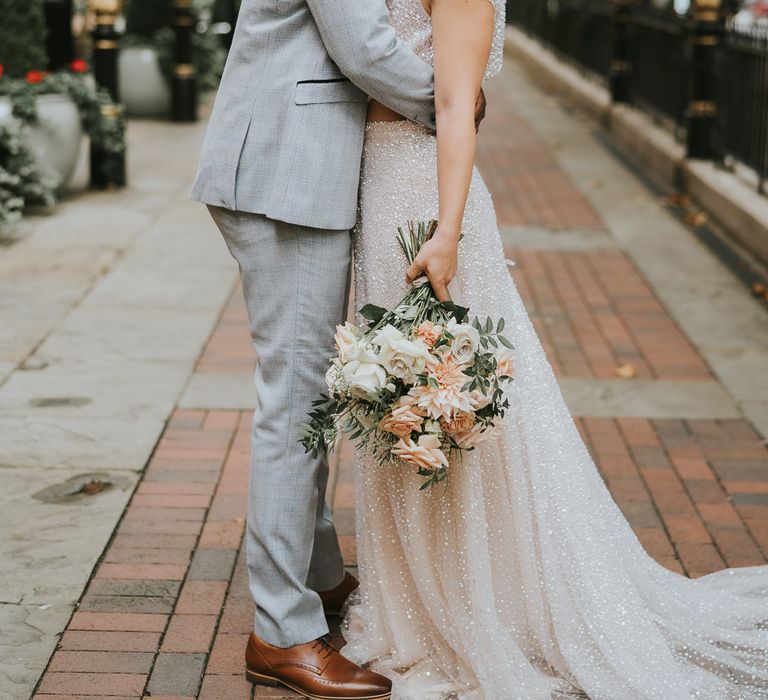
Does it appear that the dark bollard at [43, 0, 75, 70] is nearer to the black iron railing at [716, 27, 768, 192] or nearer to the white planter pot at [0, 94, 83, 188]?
the white planter pot at [0, 94, 83, 188]

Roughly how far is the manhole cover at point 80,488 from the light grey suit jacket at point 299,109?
1665mm

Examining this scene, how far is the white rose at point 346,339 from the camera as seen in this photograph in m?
2.72

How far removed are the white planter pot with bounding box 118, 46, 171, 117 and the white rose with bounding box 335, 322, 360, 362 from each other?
11231 millimetres

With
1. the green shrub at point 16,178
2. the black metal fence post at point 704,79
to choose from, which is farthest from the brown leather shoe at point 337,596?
the black metal fence post at point 704,79

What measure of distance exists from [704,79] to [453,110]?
7.49m

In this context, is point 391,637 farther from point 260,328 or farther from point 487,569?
point 260,328

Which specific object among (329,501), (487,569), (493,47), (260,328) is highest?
(493,47)

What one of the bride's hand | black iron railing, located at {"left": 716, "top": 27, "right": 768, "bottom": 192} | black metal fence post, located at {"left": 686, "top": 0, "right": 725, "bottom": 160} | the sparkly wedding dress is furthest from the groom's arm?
black metal fence post, located at {"left": 686, "top": 0, "right": 725, "bottom": 160}

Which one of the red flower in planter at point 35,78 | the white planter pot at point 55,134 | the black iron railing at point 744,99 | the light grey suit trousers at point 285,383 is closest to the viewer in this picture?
the light grey suit trousers at point 285,383

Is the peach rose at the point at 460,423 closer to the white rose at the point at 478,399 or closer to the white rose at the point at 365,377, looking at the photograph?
the white rose at the point at 478,399

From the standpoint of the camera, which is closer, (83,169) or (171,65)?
(83,169)

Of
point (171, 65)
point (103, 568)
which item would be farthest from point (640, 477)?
point (171, 65)

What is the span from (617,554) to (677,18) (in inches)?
350

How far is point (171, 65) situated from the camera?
43.8 feet
